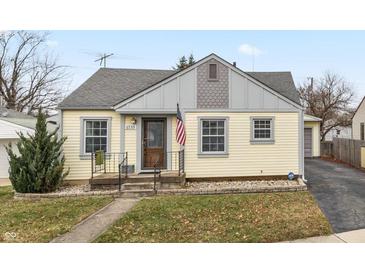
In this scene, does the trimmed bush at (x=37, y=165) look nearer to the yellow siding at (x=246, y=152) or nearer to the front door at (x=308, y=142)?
the yellow siding at (x=246, y=152)

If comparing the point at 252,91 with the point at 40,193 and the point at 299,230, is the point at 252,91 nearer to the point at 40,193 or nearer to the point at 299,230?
the point at 299,230

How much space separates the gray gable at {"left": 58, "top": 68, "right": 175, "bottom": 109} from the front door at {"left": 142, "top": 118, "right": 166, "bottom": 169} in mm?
1631

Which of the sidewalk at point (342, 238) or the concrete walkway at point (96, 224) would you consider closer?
the sidewalk at point (342, 238)

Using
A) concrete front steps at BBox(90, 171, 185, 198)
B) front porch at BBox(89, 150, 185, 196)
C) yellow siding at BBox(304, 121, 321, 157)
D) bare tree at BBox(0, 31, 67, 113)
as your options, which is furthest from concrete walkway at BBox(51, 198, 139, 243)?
bare tree at BBox(0, 31, 67, 113)

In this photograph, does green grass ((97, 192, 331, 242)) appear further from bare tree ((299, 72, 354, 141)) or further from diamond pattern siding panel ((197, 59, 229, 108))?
bare tree ((299, 72, 354, 141))

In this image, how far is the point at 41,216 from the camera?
6.93 m

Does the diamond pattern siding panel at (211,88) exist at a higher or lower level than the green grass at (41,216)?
higher

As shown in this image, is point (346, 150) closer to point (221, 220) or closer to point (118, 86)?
point (118, 86)

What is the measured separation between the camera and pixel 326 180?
11359mm

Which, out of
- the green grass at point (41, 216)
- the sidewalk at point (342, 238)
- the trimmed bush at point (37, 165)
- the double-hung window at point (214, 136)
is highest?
the double-hung window at point (214, 136)

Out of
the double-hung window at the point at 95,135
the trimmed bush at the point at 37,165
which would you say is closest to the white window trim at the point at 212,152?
the double-hung window at the point at 95,135

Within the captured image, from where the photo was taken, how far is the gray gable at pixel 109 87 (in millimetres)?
11102

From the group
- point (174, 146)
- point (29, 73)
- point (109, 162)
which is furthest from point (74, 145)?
point (29, 73)
